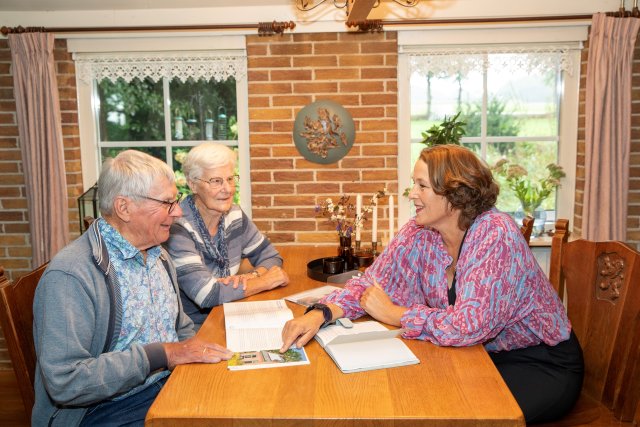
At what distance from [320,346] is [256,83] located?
211cm

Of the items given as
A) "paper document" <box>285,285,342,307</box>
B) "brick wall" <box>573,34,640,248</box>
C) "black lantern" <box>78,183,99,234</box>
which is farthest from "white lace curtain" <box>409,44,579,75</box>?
"black lantern" <box>78,183,99,234</box>

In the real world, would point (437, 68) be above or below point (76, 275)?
above

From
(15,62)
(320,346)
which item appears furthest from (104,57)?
(320,346)

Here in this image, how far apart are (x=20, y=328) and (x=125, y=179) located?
493 mm

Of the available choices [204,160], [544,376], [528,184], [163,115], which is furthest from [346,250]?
[163,115]

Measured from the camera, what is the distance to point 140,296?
1677 mm

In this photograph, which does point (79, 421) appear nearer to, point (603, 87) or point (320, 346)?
point (320, 346)

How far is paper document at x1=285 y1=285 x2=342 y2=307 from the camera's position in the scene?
6.62 feet

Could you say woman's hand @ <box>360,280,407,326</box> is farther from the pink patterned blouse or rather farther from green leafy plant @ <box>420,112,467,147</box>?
green leafy plant @ <box>420,112,467,147</box>

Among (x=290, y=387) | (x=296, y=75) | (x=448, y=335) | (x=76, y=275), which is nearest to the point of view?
(x=290, y=387)

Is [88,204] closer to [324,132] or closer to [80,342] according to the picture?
[324,132]

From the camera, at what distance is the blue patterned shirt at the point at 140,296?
1.63 metres

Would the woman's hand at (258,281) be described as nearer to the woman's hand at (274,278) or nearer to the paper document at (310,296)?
the woman's hand at (274,278)

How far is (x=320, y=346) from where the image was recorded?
5.34 ft
